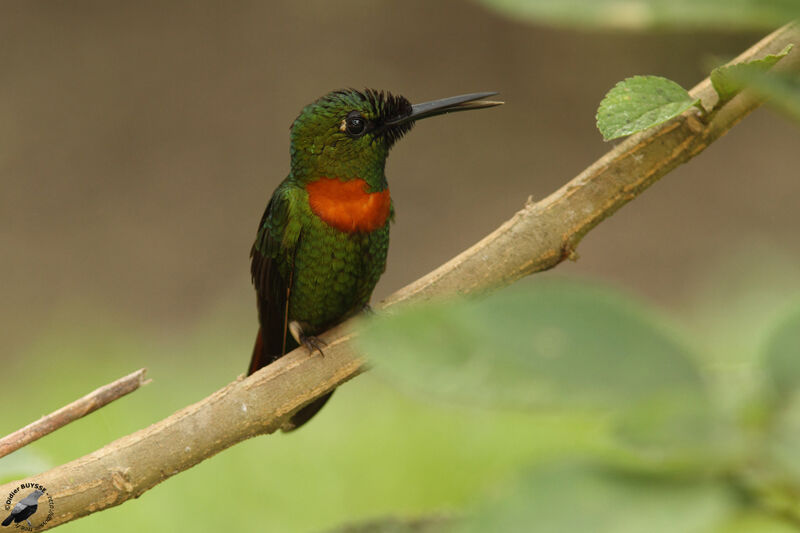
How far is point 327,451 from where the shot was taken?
138 inches

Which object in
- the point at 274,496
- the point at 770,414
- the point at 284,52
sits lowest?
the point at 274,496

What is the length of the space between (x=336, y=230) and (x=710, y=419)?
1522 millimetres

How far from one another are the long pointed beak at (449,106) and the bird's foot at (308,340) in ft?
1.27

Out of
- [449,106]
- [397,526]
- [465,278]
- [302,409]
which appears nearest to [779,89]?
[397,526]

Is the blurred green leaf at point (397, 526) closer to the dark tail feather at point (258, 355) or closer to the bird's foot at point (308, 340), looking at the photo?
the bird's foot at point (308, 340)

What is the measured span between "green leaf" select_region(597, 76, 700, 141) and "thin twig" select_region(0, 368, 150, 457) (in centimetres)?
61

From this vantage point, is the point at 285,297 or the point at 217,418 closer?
the point at 217,418

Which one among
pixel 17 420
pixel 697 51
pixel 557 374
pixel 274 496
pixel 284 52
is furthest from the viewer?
pixel 284 52

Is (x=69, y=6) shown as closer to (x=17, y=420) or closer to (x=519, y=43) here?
(x=519, y=43)

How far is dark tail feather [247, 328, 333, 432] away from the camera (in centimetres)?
158

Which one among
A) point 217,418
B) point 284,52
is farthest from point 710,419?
point 284,52

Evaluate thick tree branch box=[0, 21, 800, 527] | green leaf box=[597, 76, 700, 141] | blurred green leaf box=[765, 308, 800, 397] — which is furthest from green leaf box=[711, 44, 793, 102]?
blurred green leaf box=[765, 308, 800, 397]

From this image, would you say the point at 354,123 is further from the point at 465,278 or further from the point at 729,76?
the point at 729,76

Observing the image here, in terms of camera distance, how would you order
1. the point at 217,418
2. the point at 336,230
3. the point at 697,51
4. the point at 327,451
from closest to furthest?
1. the point at 217,418
2. the point at 336,230
3. the point at 327,451
4. the point at 697,51
